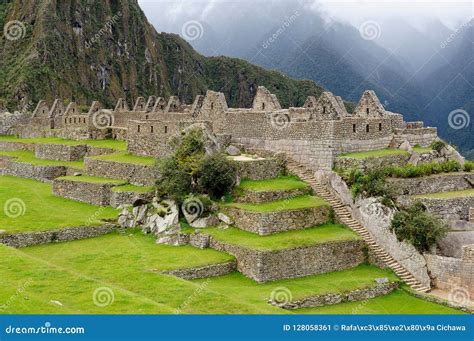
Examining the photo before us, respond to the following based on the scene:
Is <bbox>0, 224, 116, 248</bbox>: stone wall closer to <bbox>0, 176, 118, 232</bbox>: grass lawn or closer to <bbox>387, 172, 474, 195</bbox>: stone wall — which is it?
<bbox>0, 176, 118, 232</bbox>: grass lawn

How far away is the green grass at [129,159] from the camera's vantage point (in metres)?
29.4

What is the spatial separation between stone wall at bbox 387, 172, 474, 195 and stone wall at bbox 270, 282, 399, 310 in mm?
4217

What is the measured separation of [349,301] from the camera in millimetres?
20844

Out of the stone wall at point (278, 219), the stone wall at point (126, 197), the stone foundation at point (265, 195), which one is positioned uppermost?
the stone foundation at point (265, 195)

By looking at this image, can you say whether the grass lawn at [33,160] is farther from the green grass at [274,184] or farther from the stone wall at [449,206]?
the stone wall at [449,206]

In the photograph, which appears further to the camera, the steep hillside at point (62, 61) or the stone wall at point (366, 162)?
the steep hillside at point (62, 61)

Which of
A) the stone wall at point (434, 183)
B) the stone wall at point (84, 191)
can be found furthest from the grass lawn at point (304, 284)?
the stone wall at point (84, 191)

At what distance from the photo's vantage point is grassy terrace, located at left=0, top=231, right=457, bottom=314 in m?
16.9

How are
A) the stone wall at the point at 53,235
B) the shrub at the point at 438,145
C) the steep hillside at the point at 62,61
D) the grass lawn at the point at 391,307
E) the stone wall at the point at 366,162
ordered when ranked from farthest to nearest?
the steep hillside at the point at 62,61 → the shrub at the point at 438,145 → the stone wall at the point at 366,162 → the stone wall at the point at 53,235 → the grass lawn at the point at 391,307

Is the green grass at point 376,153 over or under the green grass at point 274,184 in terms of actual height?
over

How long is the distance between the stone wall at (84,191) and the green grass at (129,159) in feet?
5.35

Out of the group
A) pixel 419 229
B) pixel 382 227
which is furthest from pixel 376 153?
pixel 419 229

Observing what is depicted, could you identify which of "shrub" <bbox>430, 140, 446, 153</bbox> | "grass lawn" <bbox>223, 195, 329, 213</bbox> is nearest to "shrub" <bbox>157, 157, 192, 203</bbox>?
"grass lawn" <bbox>223, 195, 329, 213</bbox>

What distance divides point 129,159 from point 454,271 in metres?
14.6
